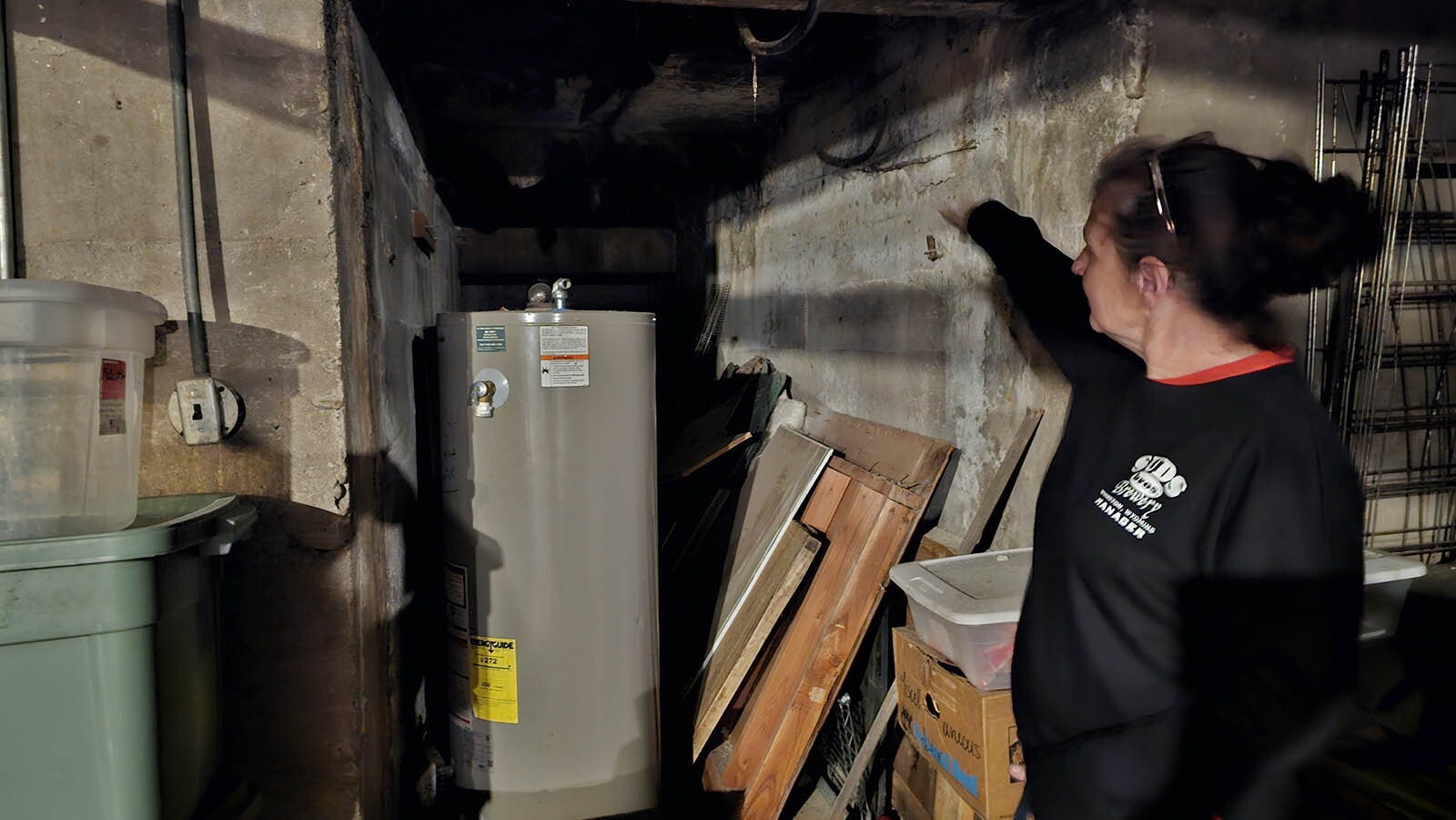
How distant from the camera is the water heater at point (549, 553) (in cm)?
192

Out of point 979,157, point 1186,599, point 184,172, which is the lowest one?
point 1186,599

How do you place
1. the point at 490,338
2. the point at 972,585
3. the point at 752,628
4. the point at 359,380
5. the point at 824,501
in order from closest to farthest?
the point at 972,585 → the point at 359,380 → the point at 490,338 → the point at 752,628 → the point at 824,501

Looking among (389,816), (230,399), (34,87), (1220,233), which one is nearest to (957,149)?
(1220,233)

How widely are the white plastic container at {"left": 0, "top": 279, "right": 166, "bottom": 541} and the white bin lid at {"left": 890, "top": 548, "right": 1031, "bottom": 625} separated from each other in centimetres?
143

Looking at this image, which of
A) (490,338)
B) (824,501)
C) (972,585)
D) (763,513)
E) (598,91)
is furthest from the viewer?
(598,91)

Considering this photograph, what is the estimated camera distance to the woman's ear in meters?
1.02

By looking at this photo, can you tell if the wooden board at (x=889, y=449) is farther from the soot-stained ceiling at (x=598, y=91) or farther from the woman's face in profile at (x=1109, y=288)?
the soot-stained ceiling at (x=598, y=91)

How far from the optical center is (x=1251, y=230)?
38.2 inches

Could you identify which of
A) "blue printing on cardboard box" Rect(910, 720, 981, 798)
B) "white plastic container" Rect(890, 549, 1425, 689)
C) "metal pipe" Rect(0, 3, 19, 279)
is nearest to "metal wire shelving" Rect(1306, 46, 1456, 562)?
"white plastic container" Rect(890, 549, 1425, 689)

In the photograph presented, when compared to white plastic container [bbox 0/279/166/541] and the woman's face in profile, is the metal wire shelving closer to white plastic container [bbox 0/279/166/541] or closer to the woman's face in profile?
the woman's face in profile

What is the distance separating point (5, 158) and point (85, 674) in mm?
982

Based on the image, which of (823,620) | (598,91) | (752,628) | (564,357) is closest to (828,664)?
(823,620)

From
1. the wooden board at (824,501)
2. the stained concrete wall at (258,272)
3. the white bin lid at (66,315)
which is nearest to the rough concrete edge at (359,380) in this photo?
the stained concrete wall at (258,272)

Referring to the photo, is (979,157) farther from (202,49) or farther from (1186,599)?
(202,49)
